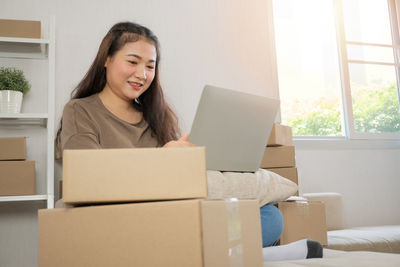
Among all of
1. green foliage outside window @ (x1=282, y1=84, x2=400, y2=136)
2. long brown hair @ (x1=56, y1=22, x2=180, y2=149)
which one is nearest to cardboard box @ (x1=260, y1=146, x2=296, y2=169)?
long brown hair @ (x1=56, y1=22, x2=180, y2=149)

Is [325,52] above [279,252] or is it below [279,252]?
above

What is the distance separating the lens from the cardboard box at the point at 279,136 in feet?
6.66

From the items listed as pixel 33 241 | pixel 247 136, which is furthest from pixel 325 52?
pixel 33 241

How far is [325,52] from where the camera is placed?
294 cm

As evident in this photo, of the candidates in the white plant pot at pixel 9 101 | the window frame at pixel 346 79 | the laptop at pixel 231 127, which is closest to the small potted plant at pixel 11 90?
the white plant pot at pixel 9 101

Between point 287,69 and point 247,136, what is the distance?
1741mm

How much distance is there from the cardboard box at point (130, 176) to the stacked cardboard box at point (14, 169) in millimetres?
1059

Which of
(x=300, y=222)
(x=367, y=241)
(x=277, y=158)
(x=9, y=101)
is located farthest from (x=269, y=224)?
(x=9, y=101)

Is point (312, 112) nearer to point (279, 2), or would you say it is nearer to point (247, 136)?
point (279, 2)

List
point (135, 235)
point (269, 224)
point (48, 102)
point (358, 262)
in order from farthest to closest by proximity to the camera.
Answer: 1. point (48, 102)
2. point (269, 224)
3. point (358, 262)
4. point (135, 235)

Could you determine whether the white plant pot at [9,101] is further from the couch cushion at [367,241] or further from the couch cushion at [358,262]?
the couch cushion at [367,241]

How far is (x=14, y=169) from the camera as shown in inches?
66.1

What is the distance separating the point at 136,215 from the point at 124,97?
99 centimetres

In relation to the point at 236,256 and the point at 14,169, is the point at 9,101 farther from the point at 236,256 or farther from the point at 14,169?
the point at 236,256
